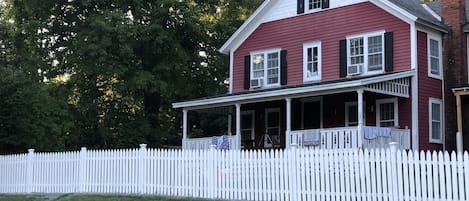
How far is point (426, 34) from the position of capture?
71.7 feet

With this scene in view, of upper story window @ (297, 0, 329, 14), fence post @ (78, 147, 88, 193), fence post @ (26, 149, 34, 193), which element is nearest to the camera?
fence post @ (78, 147, 88, 193)

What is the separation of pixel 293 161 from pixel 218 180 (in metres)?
2.05

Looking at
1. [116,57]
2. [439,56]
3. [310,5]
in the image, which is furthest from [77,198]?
[116,57]

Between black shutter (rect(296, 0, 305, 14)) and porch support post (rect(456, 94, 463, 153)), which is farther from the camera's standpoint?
black shutter (rect(296, 0, 305, 14))

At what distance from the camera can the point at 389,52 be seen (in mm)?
21609

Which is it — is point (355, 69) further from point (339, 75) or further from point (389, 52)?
point (389, 52)

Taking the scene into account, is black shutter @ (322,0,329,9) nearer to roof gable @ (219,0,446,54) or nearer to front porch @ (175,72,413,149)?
roof gable @ (219,0,446,54)

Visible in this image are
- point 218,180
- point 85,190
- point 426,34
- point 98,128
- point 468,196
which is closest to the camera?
point 468,196

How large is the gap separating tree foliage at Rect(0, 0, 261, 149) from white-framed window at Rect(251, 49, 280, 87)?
228 inches

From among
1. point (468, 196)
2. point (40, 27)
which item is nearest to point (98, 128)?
point (40, 27)

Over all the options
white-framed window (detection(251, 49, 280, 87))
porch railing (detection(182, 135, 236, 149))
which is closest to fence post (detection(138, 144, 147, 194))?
porch railing (detection(182, 135, 236, 149))

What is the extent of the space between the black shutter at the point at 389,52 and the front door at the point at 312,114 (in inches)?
129

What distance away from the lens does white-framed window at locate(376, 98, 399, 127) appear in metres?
21.5

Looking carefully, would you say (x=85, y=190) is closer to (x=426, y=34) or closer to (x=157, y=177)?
(x=157, y=177)
